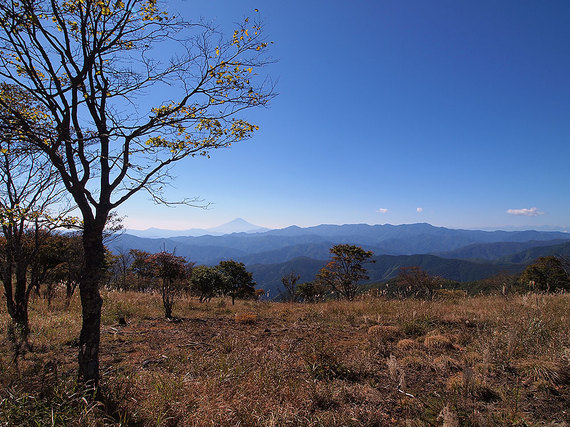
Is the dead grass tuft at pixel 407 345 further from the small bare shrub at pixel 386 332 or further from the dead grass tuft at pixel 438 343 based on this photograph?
the small bare shrub at pixel 386 332

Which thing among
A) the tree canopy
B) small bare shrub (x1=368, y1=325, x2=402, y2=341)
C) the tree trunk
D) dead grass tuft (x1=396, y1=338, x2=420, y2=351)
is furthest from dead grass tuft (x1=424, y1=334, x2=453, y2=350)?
the tree canopy

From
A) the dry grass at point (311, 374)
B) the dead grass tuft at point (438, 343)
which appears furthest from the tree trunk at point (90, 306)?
the dead grass tuft at point (438, 343)

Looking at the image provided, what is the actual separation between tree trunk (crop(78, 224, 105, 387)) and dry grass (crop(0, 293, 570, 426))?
0.21 m

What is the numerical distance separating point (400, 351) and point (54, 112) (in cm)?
663

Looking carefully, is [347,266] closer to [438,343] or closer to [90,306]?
[438,343]

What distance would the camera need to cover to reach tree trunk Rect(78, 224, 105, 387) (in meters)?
3.16

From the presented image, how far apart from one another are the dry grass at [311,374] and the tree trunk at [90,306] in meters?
0.21

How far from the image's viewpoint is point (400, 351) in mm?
4906

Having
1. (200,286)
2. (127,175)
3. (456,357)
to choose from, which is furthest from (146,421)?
(200,286)

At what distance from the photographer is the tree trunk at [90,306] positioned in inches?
124

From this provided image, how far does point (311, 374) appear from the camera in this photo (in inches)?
155

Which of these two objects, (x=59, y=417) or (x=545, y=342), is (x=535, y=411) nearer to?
(x=545, y=342)

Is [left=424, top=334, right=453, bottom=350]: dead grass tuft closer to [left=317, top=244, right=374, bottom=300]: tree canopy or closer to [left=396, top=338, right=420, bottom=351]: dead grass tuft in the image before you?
[left=396, top=338, right=420, bottom=351]: dead grass tuft

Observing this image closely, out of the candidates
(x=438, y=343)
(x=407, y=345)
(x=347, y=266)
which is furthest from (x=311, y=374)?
(x=347, y=266)
